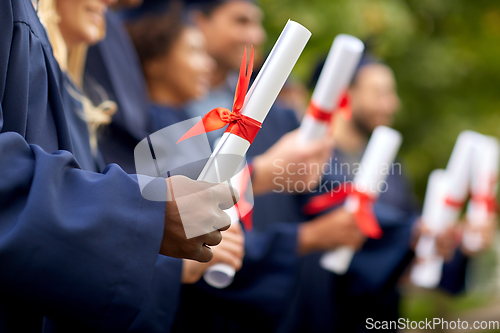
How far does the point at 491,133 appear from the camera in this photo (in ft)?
22.7

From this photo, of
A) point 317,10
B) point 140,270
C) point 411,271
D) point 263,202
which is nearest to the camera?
point 140,270

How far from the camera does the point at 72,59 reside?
206 centimetres

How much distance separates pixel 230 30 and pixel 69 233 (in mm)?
2746

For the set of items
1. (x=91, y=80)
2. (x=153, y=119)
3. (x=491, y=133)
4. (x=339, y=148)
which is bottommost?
(x=491, y=133)

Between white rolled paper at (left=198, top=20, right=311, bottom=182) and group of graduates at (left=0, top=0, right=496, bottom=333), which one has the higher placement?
white rolled paper at (left=198, top=20, right=311, bottom=182)

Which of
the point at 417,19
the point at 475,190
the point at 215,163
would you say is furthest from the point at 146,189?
the point at 417,19

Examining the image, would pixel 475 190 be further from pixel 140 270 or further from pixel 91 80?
pixel 140 270

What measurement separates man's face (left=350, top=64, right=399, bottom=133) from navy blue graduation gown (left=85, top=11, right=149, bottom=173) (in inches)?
95.0

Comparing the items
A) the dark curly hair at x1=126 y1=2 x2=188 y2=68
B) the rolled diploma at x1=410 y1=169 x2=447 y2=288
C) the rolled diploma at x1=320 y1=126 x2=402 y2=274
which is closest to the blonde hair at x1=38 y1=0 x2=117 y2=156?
the dark curly hair at x1=126 y1=2 x2=188 y2=68

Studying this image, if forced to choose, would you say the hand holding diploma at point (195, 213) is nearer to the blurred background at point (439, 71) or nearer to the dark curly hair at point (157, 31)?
the dark curly hair at point (157, 31)

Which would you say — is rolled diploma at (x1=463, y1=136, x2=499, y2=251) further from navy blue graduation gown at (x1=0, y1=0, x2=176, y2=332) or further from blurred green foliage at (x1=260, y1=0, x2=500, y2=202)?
blurred green foliage at (x1=260, y1=0, x2=500, y2=202)

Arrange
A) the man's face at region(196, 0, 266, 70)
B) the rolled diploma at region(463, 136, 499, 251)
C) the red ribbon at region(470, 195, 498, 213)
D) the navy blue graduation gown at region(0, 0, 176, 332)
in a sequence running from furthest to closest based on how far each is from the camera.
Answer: the red ribbon at region(470, 195, 498, 213), the man's face at region(196, 0, 266, 70), the rolled diploma at region(463, 136, 499, 251), the navy blue graduation gown at region(0, 0, 176, 332)

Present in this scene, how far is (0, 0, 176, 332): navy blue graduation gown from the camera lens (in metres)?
0.91

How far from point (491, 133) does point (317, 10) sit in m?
3.11
